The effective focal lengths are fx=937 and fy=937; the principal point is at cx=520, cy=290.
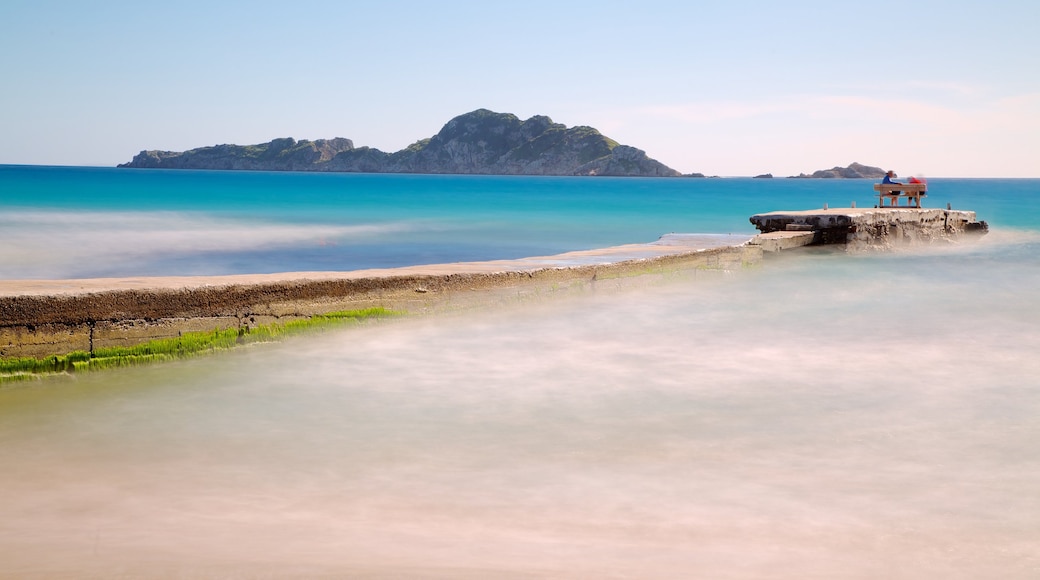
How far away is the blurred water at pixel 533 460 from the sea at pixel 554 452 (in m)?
0.02

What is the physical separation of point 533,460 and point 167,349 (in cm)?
341

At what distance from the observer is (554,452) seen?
4.89 meters

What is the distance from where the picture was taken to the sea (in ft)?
11.8

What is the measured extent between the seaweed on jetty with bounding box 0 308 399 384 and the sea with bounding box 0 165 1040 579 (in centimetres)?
Answer: 18

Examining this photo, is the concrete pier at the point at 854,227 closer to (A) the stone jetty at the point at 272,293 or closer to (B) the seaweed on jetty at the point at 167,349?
(A) the stone jetty at the point at 272,293

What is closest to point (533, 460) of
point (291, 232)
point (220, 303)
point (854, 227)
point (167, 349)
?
point (167, 349)

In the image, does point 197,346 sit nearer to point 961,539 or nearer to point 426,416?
point 426,416

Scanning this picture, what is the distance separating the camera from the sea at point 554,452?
359 centimetres

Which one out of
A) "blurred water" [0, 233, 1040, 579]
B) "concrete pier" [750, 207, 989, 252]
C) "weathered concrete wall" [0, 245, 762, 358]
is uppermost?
"concrete pier" [750, 207, 989, 252]

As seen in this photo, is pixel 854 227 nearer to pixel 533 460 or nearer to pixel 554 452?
pixel 554 452

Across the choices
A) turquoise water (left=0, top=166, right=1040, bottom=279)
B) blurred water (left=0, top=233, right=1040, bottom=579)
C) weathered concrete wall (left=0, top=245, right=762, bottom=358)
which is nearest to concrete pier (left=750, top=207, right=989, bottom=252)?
turquoise water (left=0, top=166, right=1040, bottom=279)

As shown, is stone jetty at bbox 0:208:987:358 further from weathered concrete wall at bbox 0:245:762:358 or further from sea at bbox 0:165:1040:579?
sea at bbox 0:165:1040:579

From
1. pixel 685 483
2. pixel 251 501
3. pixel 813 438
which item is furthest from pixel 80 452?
pixel 813 438

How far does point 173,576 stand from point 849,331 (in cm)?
724
